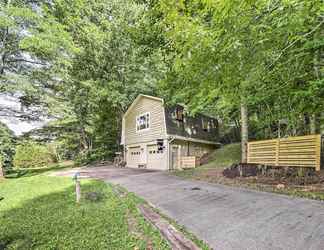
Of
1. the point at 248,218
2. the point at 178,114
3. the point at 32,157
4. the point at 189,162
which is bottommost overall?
the point at 32,157

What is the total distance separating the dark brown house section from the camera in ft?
48.2

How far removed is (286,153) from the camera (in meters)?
7.90

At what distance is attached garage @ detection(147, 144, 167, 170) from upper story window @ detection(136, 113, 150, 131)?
5.45 feet

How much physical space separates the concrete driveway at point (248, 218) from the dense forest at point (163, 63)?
2669mm

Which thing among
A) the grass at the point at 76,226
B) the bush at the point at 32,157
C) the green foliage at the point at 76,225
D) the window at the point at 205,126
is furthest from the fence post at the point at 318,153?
the bush at the point at 32,157

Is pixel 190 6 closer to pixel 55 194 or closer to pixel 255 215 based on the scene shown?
pixel 255 215

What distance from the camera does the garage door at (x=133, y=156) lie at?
56.2 feet

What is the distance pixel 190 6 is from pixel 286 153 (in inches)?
257

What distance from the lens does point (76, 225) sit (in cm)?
394

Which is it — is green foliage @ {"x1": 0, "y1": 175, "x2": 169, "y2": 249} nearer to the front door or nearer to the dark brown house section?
the front door

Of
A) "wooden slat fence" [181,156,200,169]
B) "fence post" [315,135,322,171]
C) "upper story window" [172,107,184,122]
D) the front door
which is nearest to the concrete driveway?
"fence post" [315,135,322,171]

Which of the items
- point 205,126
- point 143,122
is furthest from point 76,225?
point 205,126

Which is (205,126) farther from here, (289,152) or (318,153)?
(318,153)

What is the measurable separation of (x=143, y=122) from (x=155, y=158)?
3.26 meters
